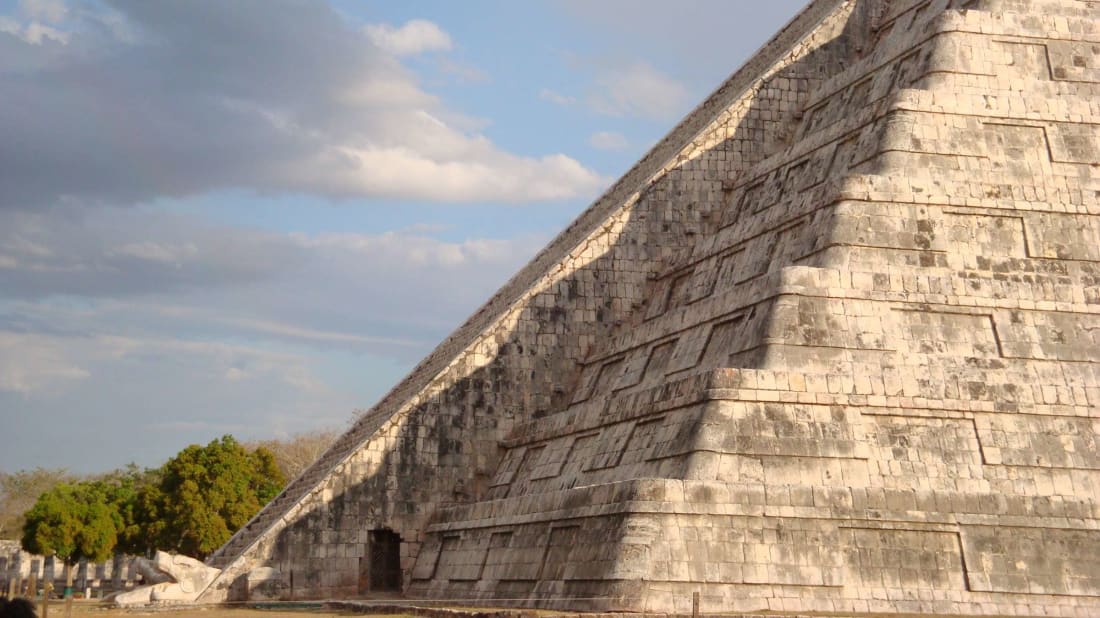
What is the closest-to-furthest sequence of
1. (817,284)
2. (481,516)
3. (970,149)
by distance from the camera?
(817,284) → (970,149) → (481,516)

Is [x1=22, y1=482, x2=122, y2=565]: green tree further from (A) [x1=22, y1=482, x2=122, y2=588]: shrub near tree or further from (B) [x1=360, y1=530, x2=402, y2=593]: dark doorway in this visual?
(B) [x1=360, y1=530, x2=402, y2=593]: dark doorway

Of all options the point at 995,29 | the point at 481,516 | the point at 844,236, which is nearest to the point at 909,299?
the point at 844,236

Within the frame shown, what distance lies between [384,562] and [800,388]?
9426 mm

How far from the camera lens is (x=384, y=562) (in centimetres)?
2503

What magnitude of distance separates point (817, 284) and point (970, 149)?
3.77 m

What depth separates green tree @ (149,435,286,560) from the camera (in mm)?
38469

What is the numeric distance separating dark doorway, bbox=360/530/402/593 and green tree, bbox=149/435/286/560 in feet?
47.6

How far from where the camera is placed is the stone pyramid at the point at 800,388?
1772 centimetres

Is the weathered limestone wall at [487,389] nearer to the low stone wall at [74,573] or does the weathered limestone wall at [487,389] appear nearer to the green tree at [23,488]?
the low stone wall at [74,573]

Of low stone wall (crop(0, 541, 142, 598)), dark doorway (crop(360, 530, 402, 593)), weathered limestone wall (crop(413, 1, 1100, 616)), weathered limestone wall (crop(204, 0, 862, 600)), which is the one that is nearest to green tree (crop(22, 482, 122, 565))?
low stone wall (crop(0, 541, 142, 598))

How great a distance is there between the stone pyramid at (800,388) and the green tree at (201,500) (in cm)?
1162

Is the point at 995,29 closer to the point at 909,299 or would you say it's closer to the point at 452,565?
the point at 909,299

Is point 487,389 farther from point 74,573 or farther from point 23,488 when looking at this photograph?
point 23,488

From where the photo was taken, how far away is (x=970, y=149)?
842 inches
